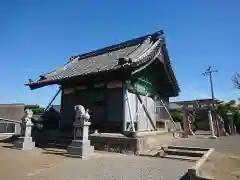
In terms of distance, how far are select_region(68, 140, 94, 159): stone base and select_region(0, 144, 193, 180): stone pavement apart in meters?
0.33

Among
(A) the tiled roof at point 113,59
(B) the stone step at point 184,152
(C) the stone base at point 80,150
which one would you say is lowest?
(B) the stone step at point 184,152

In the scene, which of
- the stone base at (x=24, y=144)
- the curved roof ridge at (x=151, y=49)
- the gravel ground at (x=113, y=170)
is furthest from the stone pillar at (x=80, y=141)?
the curved roof ridge at (x=151, y=49)

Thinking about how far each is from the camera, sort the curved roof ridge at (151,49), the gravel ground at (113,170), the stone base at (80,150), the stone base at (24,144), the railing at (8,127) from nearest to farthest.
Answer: the gravel ground at (113,170) < the stone base at (80,150) < the stone base at (24,144) < the curved roof ridge at (151,49) < the railing at (8,127)

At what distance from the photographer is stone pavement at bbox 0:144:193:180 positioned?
545 centimetres

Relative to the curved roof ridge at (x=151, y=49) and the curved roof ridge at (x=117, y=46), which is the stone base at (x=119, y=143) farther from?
the curved roof ridge at (x=117, y=46)

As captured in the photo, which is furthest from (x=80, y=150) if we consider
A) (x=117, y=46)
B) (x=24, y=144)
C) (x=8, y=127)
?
(x=8, y=127)

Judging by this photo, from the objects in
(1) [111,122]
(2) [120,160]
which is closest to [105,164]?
(2) [120,160]

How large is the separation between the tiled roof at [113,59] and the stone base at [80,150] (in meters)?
3.89

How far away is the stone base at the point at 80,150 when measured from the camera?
7.98m

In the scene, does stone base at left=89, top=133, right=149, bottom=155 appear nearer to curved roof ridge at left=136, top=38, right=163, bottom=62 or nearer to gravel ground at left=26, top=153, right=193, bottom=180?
gravel ground at left=26, top=153, right=193, bottom=180

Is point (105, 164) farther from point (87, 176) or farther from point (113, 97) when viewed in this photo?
point (113, 97)

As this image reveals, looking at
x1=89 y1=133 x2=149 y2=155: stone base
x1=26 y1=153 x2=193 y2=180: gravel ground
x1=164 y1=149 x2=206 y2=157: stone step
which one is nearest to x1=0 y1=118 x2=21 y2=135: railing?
x1=89 y1=133 x2=149 y2=155: stone base

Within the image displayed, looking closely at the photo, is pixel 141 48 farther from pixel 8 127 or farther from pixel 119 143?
pixel 8 127

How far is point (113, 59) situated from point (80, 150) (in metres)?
6.96
